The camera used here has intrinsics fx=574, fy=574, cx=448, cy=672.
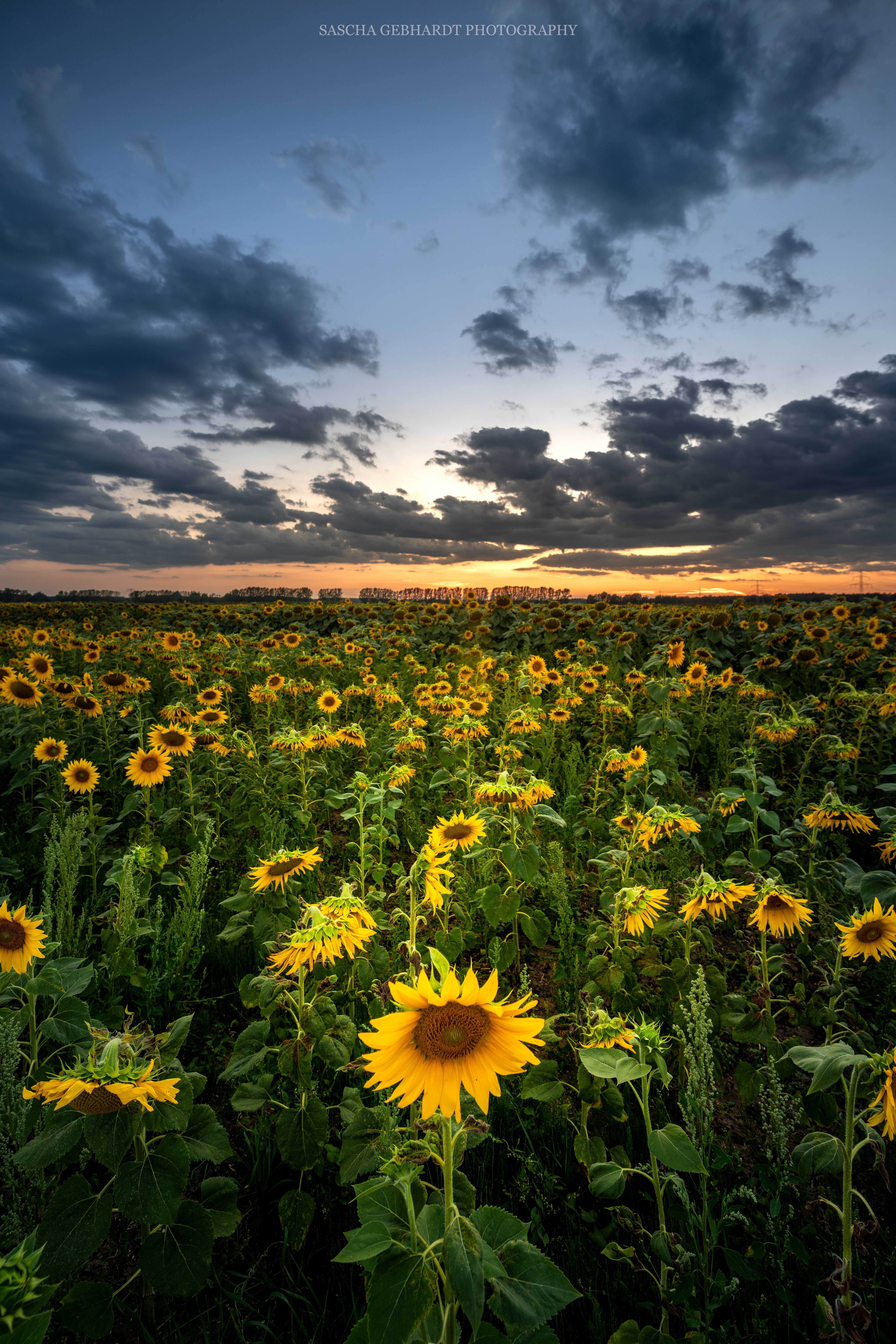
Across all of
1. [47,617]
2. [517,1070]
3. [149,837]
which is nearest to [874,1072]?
[517,1070]

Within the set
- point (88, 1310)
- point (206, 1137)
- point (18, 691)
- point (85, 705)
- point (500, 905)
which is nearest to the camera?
point (88, 1310)

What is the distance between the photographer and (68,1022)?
1.75 metres

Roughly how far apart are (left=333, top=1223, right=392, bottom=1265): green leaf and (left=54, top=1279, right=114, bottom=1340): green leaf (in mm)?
809

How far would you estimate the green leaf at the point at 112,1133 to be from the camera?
4.22 feet

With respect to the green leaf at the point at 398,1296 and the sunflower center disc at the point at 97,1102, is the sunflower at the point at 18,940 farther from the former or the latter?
the green leaf at the point at 398,1296

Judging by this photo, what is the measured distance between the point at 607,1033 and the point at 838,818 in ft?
8.63

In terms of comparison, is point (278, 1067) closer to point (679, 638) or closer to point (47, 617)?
point (679, 638)

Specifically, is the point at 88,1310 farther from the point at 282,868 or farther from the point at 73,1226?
the point at 282,868

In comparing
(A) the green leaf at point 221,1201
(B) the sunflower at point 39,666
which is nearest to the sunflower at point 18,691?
(B) the sunflower at point 39,666

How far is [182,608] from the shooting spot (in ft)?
69.9

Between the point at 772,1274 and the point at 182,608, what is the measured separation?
22.7 metres

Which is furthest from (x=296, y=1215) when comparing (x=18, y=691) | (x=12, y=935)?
(x=18, y=691)

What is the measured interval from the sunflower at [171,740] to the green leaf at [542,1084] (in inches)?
156

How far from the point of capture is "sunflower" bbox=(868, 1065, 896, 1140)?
4.39ft
